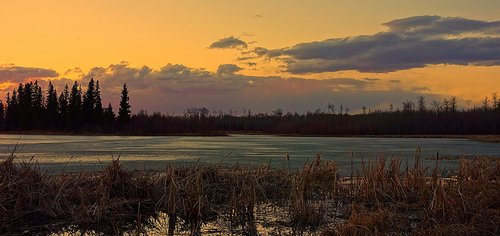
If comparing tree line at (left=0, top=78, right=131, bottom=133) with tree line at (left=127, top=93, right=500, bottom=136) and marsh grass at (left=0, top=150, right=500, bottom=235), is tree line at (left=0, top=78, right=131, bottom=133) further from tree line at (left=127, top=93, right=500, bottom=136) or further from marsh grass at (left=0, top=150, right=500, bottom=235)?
marsh grass at (left=0, top=150, right=500, bottom=235)

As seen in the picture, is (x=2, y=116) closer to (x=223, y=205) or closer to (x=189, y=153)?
(x=189, y=153)

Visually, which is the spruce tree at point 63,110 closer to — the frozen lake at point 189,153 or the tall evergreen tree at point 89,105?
the tall evergreen tree at point 89,105

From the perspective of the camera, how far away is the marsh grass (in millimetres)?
8602

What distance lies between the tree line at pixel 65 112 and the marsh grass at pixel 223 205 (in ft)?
254

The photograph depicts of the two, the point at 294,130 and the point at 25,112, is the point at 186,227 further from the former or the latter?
the point at 294,130

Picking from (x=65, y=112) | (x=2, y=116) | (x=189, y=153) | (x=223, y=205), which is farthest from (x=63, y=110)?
(x=223, y=205)

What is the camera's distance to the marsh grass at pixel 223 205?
860 centimetres

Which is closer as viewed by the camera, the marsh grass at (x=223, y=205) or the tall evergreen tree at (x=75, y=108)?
the marsh grass at (x=223, y=205)

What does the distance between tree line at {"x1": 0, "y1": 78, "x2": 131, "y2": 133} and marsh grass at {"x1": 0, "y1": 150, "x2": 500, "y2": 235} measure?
7730cm

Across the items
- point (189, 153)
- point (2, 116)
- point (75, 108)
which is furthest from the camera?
point (2, 116)

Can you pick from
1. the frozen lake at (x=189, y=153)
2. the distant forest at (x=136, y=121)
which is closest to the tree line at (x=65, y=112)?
the distant forest at (x=136, y=121)

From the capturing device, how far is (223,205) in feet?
35.8

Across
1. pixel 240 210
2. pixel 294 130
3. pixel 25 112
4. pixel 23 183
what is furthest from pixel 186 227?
pixel 294 130

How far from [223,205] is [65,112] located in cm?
8364
